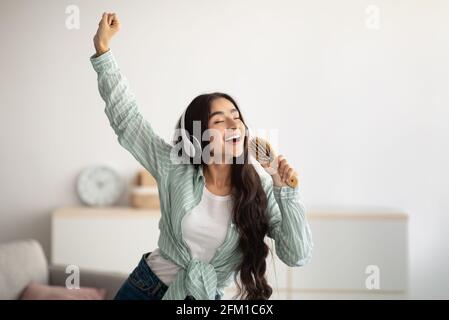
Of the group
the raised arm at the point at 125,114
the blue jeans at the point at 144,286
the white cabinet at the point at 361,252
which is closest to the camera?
the raised arm at the point at 125,114

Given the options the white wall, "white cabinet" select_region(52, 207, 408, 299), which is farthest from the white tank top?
the white wall

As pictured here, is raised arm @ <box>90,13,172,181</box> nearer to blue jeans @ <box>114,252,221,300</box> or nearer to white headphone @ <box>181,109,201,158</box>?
white headphone @ <box>181,109,201,158</box>

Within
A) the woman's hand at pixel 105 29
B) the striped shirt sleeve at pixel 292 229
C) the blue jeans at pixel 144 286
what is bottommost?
the blue jeans at pixel 144 286

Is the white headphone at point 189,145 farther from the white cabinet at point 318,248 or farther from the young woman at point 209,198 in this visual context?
the white cabinet at point 318,248

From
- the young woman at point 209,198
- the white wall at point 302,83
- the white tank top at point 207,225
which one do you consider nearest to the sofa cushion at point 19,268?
the white wall at point 302,83

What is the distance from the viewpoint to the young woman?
135 centimetres

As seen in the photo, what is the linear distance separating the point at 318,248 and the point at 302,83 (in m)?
0.85

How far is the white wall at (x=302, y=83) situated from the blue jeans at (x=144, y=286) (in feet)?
6.50

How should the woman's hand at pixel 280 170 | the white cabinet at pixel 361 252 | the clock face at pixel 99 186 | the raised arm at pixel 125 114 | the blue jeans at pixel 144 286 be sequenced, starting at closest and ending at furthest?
1. the woman's hand at pixel 280 170
2. the raised arm at pixel 125 114
3. the blue jeans at pixel 144 286
4. the white cabinet at pixel 361 252
5. the clock face at pixel 99 186

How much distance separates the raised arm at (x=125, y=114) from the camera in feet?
4.57

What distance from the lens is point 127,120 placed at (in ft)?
4.72

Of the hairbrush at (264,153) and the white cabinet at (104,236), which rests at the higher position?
the hairbrush at (264,153)

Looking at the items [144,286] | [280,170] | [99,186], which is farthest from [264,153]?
[99,186]

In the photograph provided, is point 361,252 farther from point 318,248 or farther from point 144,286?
point 144,286
